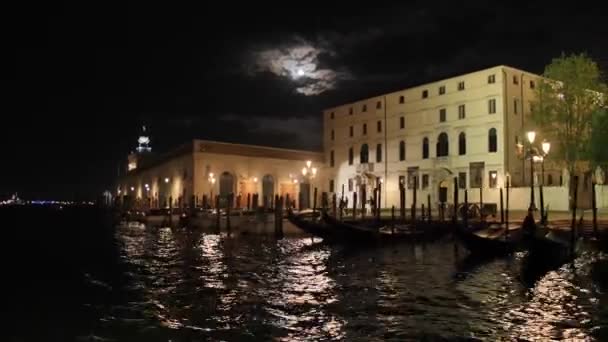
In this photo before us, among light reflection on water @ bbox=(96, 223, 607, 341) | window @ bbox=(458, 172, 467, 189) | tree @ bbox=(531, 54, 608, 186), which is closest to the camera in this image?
light reflection on water @ bbox=(96, 223, 607, 341)

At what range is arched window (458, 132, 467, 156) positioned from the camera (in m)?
35.8

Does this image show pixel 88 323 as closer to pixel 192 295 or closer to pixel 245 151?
pixel 192 295

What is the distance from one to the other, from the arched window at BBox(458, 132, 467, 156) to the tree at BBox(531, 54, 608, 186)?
6.16 metres

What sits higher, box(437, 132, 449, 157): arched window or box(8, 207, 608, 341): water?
box(437, 132, 449, 157): arched window

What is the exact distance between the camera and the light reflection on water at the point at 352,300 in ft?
31.7

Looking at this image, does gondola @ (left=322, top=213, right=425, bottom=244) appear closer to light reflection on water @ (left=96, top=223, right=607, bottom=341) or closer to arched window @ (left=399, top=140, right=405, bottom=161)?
light reflection on water @ (left=96, top=223, right=607, bottom=341)

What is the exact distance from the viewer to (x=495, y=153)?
33.8 m

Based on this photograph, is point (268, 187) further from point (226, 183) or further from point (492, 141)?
point (492, 141)

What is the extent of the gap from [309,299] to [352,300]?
955 mm

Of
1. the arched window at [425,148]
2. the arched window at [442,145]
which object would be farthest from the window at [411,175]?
the arched window at [442,145]

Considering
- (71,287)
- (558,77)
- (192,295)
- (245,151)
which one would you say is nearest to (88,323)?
(192,295)

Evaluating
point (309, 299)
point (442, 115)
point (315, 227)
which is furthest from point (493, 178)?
point (309, 299)

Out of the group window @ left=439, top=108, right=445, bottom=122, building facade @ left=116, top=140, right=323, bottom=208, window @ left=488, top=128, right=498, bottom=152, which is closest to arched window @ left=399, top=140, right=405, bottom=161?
window @ left=439, top=108, right=445, bottom=122

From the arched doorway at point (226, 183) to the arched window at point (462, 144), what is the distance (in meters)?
19.8
